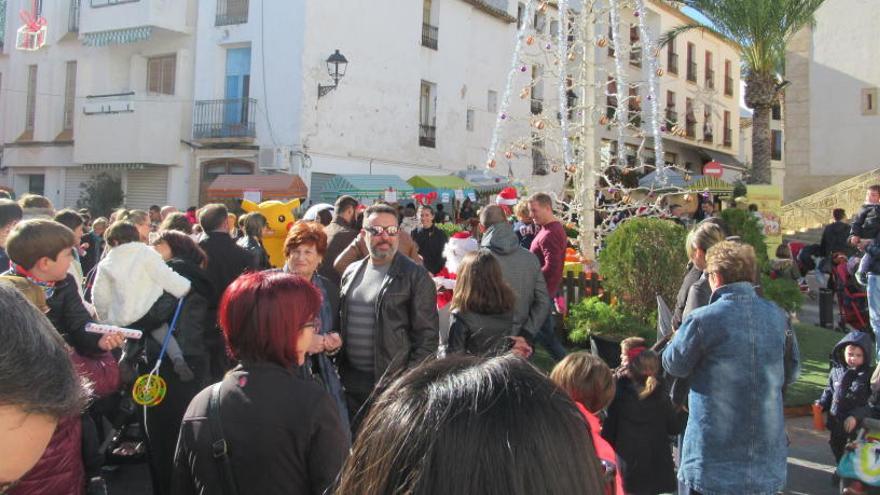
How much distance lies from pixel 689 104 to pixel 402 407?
132 feet

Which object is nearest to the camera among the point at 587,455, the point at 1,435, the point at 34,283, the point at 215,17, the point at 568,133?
the point at 587,455

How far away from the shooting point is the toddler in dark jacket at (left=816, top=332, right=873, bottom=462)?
555 centimetres

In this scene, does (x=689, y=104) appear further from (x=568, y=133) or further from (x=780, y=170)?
(x=568, y=133)

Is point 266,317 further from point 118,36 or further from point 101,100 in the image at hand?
point 101,100

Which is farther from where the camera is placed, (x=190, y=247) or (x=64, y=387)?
(x=190, y=247)

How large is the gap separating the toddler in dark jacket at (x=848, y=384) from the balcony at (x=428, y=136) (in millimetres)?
21118

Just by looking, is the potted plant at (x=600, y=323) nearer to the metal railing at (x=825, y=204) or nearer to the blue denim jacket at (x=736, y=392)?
the blue denim jacket at (x=736, y=392)

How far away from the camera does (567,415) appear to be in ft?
3.61

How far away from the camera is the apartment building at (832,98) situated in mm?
28781

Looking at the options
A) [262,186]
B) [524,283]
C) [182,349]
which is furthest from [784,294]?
[262,186]

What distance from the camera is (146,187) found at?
24.5m

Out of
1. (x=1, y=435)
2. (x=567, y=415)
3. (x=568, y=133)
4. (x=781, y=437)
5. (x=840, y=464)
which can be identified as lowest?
(x=840, y=464)

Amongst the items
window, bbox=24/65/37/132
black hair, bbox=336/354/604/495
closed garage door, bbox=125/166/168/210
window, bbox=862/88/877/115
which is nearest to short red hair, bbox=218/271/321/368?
black hair, bbox=336/354/604/495

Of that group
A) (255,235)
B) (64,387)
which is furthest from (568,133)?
(64,387)
